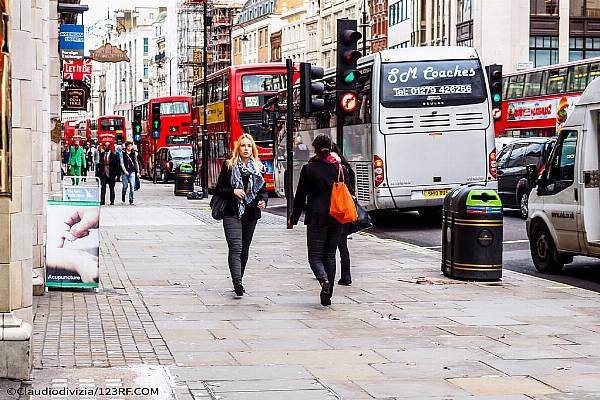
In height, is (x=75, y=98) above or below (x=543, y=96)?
below

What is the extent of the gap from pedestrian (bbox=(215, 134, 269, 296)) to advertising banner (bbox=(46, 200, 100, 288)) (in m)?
1.35

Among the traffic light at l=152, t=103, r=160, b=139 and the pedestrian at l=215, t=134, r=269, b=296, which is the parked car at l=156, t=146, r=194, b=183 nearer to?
the traffic light at l=152, t=103, r=160, b=139

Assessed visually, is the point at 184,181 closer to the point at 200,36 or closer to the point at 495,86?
the point at 495,86

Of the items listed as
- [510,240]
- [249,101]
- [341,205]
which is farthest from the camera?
[249,101]

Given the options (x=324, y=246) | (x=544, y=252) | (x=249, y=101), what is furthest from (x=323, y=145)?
(x=249, y=101)

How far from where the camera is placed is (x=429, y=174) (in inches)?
917

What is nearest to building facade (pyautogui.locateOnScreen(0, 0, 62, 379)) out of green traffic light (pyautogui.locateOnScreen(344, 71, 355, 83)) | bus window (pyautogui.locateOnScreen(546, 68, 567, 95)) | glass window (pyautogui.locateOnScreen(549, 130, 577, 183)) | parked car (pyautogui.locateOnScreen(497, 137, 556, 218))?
glass window (pyautogui.locateOnScreen(549, 130, 577, 183))

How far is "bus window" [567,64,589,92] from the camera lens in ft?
122

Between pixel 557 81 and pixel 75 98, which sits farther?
pixel 557 81

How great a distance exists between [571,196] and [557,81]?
25.4m

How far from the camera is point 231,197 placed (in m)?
12.6

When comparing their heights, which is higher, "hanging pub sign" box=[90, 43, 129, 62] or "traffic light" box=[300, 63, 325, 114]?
"hanging pub sign" box=[90, 43, 129, 62]

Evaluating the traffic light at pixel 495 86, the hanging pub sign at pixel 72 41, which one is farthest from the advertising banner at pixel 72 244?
the hanging pub sign at pixel 72 41

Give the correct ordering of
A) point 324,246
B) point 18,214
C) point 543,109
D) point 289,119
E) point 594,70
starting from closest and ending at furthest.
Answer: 1. point 18,214
2. point 324,246
3. point 289,119
4. point 594,70
5. point 543,109
